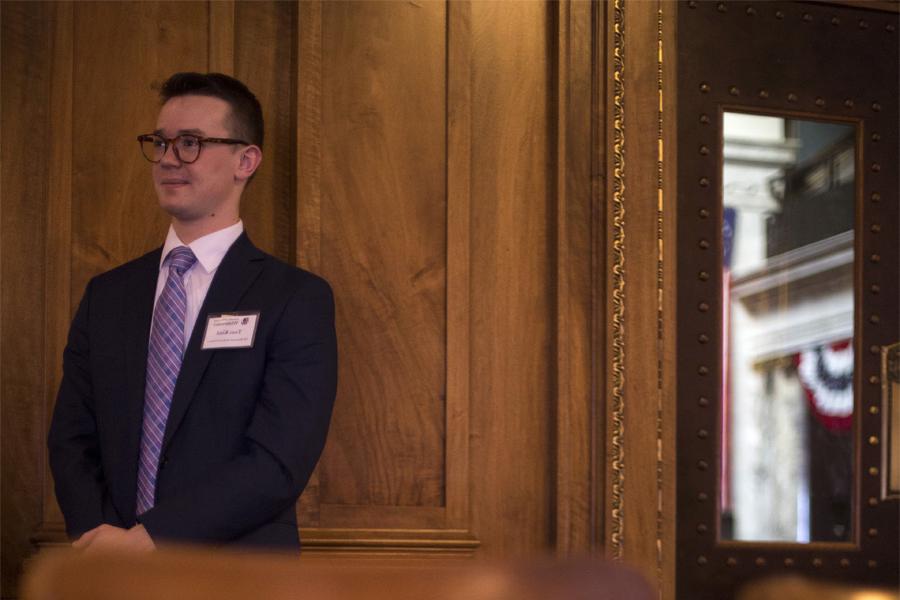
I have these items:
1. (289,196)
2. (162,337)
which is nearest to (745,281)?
(289,196)

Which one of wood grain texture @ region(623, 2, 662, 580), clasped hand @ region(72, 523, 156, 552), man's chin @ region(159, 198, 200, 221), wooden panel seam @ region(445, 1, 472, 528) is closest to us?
clasped hand @ region(72, 523, 156, 552)

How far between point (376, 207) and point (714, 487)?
5.04 feet

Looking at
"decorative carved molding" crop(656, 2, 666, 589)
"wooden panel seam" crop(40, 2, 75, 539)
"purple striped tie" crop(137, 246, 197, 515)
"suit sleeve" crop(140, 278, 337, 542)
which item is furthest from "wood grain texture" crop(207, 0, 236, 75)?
"decorative carved molding" crop(656, 2, 666, 589)

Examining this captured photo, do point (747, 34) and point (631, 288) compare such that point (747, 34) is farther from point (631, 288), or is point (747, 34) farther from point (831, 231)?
point (631, 288)

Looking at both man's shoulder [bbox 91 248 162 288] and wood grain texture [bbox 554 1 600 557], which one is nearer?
man's shoulder [bbox 91 248 162 288]

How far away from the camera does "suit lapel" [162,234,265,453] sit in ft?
9.29

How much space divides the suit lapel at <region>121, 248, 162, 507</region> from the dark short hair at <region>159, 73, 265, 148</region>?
38 cm

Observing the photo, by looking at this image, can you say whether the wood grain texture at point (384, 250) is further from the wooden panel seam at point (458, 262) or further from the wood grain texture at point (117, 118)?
the wood grain texture at point (117, 118)

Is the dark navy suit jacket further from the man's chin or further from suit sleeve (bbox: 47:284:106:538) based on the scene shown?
the man's chin

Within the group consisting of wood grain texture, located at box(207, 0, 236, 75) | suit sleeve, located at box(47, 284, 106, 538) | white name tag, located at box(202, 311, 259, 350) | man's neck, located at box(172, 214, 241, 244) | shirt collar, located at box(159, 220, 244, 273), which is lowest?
suit sleeve, located at box(47, 284, 106, 538)

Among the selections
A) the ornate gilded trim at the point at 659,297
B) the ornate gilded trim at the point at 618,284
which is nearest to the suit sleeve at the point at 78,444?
→ the ornate gilded trim at the point at 618,284

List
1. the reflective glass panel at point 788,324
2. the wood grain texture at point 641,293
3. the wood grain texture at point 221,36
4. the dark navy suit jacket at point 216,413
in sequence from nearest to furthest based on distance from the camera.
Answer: the dark navy suit jacket at point 216,413, the wood grain texture at point 221,36, the wood grain texture at point 641,293, the reflective glass panel at point 788,324

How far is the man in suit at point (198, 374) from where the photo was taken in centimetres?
271

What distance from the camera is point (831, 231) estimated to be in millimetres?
4598
